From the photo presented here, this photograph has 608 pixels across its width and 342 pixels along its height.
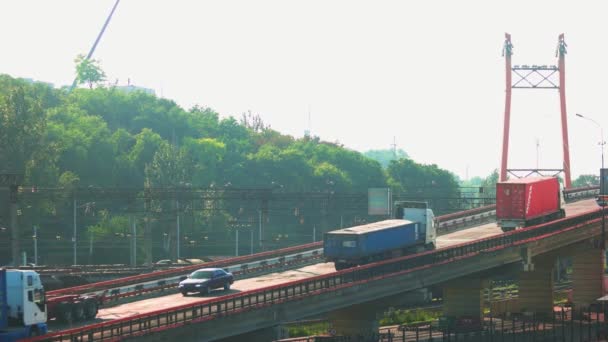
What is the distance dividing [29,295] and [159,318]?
20.0 feet

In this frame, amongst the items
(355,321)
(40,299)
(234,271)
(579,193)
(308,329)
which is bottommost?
(308,329)

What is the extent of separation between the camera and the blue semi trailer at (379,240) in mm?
72562

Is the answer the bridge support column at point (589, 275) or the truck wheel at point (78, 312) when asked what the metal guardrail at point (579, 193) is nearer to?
the bridge support column at point (589, 275)

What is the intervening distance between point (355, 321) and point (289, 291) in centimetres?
1103

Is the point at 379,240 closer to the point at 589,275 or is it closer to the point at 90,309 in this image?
the point at 90,309

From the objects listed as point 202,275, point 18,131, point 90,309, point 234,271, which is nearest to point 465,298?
point 234,271

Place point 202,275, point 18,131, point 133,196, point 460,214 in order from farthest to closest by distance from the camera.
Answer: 1. point 18,131
2. point 460,214
3. point 133,196
4. point 202,275

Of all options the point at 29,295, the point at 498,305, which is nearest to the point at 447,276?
the point at 498,305

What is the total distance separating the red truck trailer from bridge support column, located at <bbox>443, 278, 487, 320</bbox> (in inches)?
321

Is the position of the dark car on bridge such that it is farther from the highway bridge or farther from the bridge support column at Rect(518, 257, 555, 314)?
the bridge support column at Rect(518, 257, 555, 314)

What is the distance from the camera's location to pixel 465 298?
85625mm

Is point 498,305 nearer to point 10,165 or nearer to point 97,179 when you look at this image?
point 10,165

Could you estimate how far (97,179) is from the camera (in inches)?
6668

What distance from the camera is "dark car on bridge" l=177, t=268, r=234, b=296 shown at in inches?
2584
